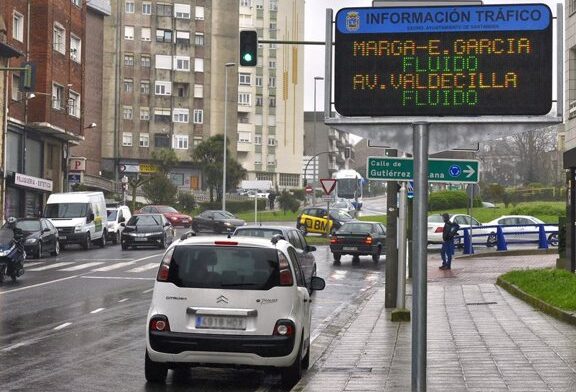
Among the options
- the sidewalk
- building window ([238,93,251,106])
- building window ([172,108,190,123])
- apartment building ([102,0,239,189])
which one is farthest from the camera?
building window ([238,93,251,106])

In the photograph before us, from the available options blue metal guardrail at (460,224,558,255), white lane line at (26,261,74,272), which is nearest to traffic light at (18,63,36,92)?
white lane line at (26,261,74,272)

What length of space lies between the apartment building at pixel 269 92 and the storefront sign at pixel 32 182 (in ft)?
201

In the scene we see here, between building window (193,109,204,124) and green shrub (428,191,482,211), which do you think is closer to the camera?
green shrub (428,191,482,211)

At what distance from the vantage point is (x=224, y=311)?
1103 centimetres

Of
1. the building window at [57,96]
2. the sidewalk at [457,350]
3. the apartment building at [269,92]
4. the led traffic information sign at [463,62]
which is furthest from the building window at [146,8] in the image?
the led traffic information sign at [463,62]

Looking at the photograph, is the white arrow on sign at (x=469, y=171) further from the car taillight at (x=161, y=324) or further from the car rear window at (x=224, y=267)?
the car taillight at (x=161, y=324)

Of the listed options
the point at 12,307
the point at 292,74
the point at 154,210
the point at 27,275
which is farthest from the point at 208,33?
the point at 12,307

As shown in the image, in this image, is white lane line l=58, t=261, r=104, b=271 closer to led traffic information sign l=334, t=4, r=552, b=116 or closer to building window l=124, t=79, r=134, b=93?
led traffic information sign l=334, t=4, r=552, b=116

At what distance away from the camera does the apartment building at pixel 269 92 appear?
113562 millimetres

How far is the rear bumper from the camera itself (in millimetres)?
10930

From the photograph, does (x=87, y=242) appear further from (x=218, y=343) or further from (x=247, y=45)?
(x=218, y=343)

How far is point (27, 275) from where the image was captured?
2911 cm

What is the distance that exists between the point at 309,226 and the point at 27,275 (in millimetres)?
25830

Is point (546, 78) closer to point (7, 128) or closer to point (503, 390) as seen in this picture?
point (503, 390)
